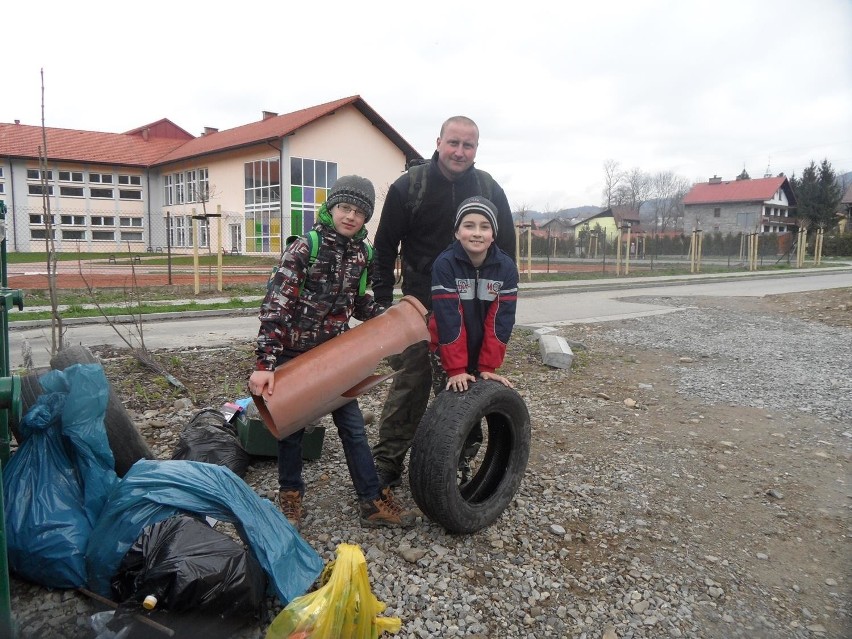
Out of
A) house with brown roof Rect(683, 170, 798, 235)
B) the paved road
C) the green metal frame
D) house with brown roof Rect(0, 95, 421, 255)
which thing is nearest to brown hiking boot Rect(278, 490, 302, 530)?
the green metal frame

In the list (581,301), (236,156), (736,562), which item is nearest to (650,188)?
(236,156)

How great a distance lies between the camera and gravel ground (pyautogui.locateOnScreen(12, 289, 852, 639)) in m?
2.37

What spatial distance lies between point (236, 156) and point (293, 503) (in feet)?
113

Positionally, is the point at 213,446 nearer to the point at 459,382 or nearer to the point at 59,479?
the point at 59,479

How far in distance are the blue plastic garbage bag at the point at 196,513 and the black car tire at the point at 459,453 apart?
0.58m

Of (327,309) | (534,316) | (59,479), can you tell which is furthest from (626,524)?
(534,316)

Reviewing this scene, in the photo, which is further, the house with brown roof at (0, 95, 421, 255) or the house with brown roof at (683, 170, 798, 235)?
the house with brown roof at (683, 170, 798, 235)

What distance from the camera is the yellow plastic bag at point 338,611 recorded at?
1.91m

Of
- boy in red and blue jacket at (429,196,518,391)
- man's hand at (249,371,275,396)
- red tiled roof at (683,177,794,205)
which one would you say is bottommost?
man's hand at (249,371,275,396)

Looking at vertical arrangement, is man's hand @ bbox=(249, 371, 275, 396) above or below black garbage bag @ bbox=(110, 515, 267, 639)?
above

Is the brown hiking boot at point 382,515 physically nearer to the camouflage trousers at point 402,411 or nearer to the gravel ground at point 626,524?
the gravel ground at point 626,524

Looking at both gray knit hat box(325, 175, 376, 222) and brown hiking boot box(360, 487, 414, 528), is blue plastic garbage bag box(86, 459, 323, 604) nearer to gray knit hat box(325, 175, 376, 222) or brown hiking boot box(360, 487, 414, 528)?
brown hiking boot box(360, 487, 414, 528)

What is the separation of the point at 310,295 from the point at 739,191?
231ft

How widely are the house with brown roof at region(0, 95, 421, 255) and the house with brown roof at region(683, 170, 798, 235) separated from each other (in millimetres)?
40203
